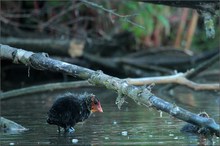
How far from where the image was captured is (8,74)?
16.6 m

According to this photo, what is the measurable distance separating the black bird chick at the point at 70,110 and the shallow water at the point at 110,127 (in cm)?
12

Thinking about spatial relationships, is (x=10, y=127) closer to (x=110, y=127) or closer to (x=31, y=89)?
(x=110, y=127)

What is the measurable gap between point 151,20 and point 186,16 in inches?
130

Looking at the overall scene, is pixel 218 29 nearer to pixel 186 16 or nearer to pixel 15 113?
pixel 186 16

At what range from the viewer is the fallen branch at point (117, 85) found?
5.32 meters

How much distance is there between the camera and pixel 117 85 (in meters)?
5.87

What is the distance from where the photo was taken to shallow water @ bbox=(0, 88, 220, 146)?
6340mm

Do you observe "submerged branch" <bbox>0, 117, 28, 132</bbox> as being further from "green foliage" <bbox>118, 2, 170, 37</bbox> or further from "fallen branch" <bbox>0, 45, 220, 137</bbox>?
"green foliage" <bbox>118, 2, 170, 37</bbox>

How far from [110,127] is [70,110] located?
488mm

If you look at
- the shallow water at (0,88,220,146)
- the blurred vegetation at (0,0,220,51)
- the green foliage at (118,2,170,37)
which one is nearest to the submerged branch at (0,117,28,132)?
the shallow water at (0,88,220,146)

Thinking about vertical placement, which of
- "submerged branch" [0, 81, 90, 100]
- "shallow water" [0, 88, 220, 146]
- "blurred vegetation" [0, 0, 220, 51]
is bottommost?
"shallow water" [0, 88, 220, 146]

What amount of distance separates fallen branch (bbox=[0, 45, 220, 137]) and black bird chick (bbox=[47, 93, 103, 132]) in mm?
728

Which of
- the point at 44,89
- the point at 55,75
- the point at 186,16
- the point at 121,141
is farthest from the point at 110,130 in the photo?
the point at 186,16

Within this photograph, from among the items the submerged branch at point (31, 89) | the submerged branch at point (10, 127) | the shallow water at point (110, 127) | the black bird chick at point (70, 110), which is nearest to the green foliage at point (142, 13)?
the shallow water at point (110, 127)
